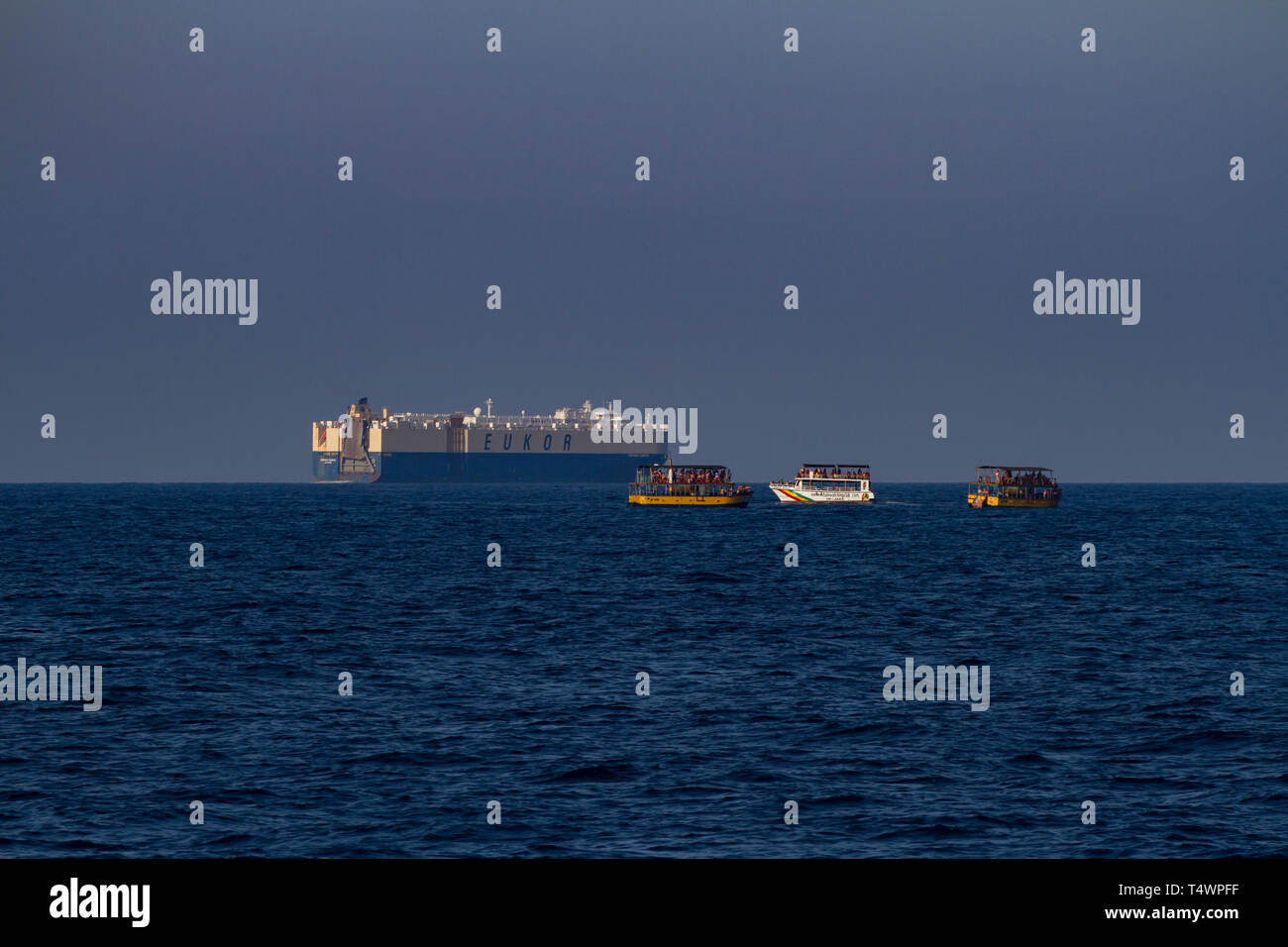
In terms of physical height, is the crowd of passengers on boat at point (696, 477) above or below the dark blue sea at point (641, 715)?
above

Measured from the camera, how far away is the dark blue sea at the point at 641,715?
827 inches

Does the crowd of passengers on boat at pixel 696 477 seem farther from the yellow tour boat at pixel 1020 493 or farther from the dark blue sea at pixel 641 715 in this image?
the dark blue sea at pixel 641 715

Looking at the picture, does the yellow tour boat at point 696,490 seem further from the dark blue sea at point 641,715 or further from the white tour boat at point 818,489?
the dark blue sea at point 641,715

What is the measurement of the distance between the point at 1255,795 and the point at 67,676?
1163 inches

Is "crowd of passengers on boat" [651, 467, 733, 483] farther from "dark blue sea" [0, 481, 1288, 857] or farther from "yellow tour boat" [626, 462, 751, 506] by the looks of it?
"dark blue sea" [0, 481, 1288, 857]

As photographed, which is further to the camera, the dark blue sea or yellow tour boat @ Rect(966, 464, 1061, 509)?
yellow tour boat @ Rect(966, 464, 1061, 509)

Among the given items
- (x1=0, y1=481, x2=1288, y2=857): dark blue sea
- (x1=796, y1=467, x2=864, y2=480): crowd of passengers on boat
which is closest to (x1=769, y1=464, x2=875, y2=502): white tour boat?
(x1=796, y1=467, x2=864, y2=480): crowd of passengers on boat

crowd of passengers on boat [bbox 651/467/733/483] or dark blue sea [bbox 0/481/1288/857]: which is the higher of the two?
crowd of passengers on boat [bbox 651/467/733/483]

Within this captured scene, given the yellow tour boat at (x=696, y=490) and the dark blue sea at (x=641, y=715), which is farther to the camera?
the yellow tour boat at (x=696, y=490)

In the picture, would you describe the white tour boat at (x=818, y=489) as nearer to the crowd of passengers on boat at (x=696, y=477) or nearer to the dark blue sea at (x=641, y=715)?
the crowd of passengers on boat at (x=696, y=477)

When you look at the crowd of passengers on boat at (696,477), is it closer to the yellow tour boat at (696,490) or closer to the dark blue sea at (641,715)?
the yellow tour boat at (696,490)

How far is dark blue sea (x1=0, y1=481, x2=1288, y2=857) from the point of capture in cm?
2102

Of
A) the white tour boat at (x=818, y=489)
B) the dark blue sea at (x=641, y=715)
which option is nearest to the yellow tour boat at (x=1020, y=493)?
the white tour boat at (x=818, y=489)

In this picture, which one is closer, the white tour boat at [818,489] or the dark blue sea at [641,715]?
the dark blue sea at [641,715]
